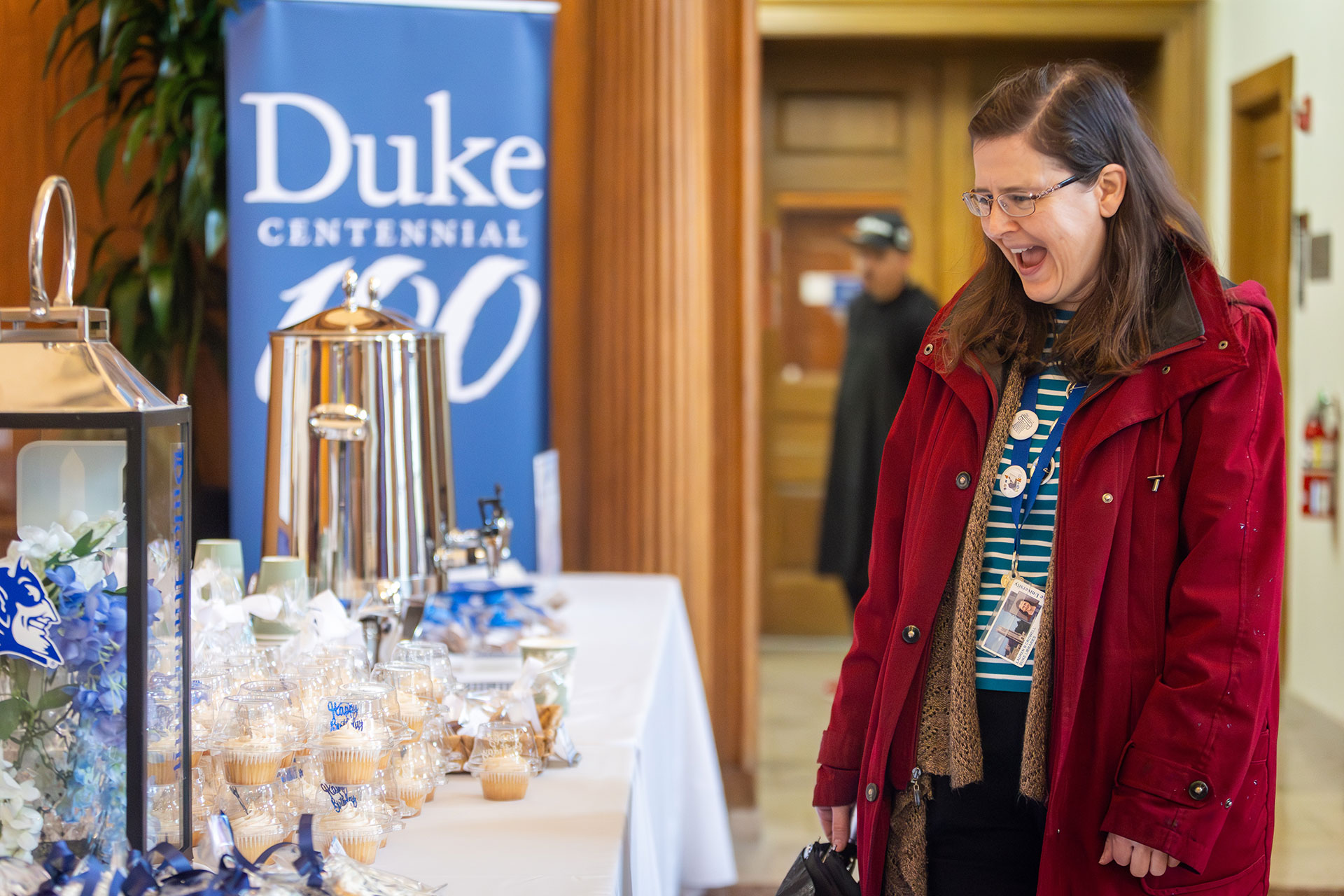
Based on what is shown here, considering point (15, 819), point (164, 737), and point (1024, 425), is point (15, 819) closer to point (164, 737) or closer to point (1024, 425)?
point (164, 737)

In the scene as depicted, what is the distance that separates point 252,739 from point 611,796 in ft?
1.25

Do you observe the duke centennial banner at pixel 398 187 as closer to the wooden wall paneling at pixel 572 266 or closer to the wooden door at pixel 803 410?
the wooden wall paneling at pixel 572 266

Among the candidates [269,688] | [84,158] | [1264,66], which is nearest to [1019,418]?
[269,688]

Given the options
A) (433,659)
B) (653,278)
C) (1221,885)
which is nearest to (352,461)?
(433,659)

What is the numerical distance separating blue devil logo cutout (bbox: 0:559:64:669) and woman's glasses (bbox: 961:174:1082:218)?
0.89 meters

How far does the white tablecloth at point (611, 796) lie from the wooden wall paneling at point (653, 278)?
1.21 feet

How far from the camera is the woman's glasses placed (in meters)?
1.25

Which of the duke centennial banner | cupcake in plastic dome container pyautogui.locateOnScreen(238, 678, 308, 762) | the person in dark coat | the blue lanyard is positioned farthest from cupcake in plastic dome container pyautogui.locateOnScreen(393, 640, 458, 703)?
the person in dark coat

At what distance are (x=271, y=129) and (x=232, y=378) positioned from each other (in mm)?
512

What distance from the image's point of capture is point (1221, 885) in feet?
3.93

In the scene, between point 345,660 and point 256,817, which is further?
point 345,660

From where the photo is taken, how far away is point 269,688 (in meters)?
1.19

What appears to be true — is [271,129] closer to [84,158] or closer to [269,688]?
[84,158]

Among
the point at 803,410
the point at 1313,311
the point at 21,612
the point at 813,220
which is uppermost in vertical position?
the point at 813,220
